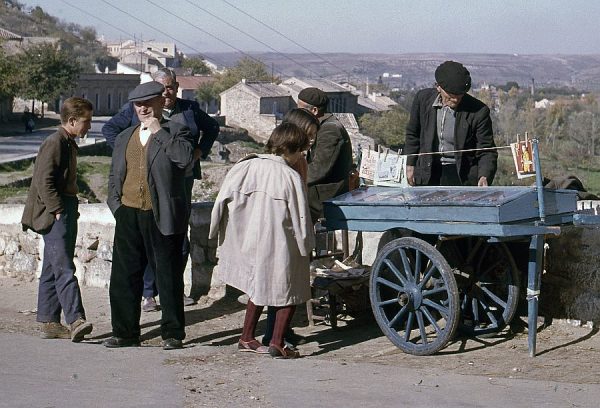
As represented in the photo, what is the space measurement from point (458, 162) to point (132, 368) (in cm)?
264

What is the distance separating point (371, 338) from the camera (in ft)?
24.1

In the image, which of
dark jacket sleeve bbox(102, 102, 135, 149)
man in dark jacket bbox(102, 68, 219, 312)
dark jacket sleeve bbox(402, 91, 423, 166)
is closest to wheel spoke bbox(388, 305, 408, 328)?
dark jacket sleeve bbox(402, 91, 423, 166)

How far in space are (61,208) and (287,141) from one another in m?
1.65

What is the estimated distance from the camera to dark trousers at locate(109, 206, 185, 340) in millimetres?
6906

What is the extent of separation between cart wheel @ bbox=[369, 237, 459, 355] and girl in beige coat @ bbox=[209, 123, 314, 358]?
477mm

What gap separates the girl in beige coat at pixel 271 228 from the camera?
21.7ft

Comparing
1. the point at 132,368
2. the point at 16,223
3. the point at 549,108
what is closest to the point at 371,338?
the point at 132,368

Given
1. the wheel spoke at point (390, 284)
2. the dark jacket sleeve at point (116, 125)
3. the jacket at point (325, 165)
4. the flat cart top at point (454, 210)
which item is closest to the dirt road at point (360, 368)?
the wheel spoke at point (390, 284)

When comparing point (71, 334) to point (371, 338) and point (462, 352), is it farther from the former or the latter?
point (462, 352)

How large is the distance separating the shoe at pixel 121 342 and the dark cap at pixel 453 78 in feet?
8.55

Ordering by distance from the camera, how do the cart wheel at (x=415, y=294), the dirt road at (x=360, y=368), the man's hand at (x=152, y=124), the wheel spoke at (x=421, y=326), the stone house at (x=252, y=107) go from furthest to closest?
the stone house at (x=252, y=107), the man's hand at (x=152, y=124), the wheel spoke at (x=421, y=326), the cart wheel at (x=415, y=294), the dirt road at (x=360, y=368)

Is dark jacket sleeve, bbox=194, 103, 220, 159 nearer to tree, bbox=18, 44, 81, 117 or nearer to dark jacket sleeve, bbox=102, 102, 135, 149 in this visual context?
dark jacket sleeve, bbox=102, 102, 135, 149

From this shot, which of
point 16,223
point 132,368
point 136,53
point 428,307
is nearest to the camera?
point 132,368

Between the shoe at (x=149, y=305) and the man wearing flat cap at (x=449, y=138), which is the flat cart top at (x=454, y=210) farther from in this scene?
the shoe at (x=149, y=305)
